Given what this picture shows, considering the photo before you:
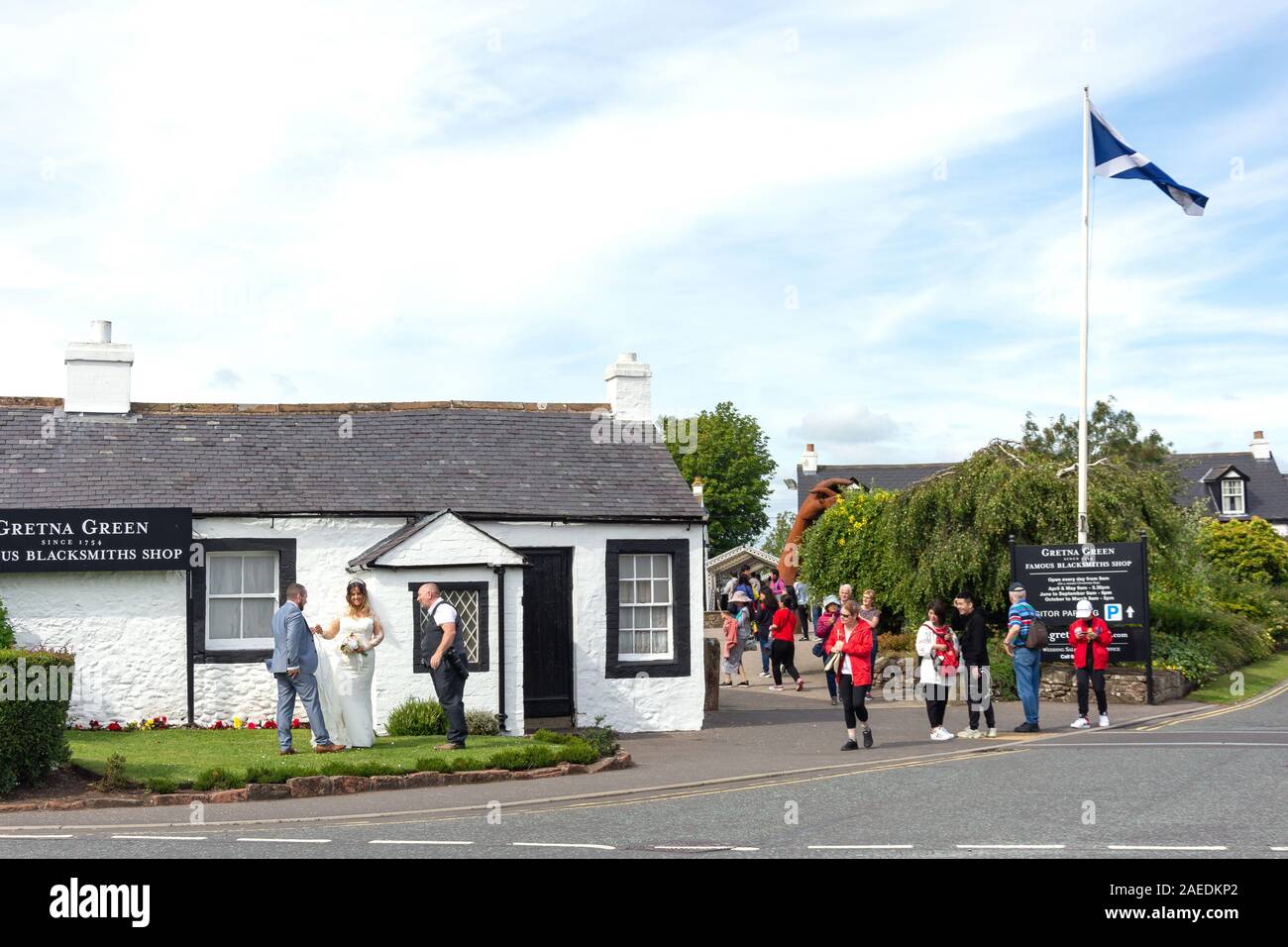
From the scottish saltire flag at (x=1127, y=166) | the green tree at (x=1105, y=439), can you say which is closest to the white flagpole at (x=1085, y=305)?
the scottish saltire flag at (x=1127, y=166)

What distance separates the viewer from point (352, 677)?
15711 mm

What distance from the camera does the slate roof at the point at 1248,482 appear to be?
66887mm

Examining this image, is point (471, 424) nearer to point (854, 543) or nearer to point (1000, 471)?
point (1000, 471)

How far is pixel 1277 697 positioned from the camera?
2436cm

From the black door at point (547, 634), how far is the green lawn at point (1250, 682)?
37.4ft

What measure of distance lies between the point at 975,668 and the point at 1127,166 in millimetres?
10761

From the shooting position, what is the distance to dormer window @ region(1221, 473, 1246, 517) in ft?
222

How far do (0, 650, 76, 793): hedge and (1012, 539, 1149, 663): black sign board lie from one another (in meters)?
14.9

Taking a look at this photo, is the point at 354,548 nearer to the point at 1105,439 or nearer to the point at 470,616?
the point at 470,616

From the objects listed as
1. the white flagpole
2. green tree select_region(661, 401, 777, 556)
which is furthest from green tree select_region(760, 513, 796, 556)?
the white flagpole

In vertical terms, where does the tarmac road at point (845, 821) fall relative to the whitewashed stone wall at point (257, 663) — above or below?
below

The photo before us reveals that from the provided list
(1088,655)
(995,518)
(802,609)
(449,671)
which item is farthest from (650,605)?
(802,609)

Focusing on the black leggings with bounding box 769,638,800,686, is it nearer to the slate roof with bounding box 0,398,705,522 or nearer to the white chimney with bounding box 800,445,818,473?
the slate roof with bounding box 0,398,705,522

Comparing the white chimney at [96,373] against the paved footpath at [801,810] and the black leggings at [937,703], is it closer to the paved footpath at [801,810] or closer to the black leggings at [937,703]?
the paved footpath at [801,810]
